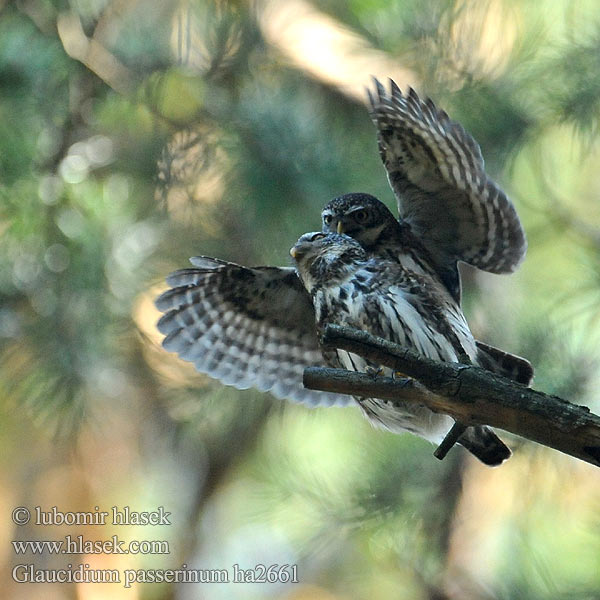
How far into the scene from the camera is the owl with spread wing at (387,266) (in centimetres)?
257

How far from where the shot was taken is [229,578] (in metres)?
3.60

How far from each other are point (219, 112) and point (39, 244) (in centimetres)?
81

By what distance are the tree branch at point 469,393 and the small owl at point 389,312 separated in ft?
2.07

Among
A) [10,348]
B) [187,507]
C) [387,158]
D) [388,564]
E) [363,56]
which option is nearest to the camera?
[387,158]

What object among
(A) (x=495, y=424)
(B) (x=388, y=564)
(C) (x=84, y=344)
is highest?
(A) (x=495, y=424)

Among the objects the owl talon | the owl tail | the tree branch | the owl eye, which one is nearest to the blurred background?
the owl eye

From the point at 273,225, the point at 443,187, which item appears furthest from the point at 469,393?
the point at 273,225

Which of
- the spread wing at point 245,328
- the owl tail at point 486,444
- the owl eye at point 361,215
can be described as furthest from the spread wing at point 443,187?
the owl tail at point 486,444

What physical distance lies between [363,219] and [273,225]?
48 cm

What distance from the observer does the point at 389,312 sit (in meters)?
2.41

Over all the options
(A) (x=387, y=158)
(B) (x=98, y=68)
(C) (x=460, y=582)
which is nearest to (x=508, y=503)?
(C) (x=460, y=582)

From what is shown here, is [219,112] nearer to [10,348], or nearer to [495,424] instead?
[10,348]

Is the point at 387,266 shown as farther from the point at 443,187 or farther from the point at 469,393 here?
the point at 469,393

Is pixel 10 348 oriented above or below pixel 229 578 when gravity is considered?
above
